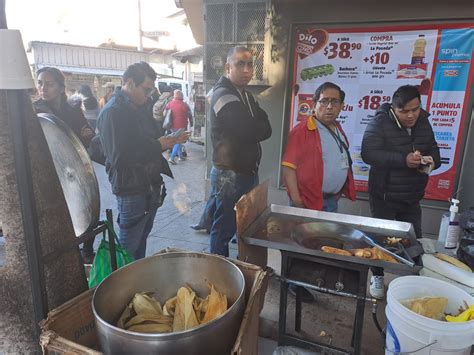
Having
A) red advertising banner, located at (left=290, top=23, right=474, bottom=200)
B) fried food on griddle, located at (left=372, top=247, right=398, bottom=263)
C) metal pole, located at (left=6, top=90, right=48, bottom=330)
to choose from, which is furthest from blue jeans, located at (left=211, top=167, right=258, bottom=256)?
red advertising banner, located at (left=290, top=23, right=474, bottom=200)

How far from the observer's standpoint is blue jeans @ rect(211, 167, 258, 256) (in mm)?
3252

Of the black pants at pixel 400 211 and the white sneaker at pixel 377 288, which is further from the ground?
the black pants at pixel 400 211

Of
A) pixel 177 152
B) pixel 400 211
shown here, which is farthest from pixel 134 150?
pixel 177 152

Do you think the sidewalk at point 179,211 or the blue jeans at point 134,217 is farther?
the sidewalk at point 179,211

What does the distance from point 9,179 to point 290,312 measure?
2.31m

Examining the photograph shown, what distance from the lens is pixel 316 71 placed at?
188 inches

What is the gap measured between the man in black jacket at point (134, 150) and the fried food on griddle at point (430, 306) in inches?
82.0

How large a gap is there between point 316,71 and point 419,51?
1.27 meters

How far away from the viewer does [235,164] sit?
3.17 meters

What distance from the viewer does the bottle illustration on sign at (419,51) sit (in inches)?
166

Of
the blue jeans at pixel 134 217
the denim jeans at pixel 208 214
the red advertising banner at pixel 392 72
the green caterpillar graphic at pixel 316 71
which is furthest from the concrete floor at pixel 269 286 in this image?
the green caterpillar graphic at pixel 316 71

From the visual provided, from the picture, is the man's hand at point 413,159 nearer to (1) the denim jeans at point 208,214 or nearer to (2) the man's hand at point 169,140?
(2) the man's hand at point 169,140

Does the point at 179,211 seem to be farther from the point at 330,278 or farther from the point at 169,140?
the point at 330,278

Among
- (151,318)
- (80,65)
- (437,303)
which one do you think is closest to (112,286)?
Result: (151,318)
